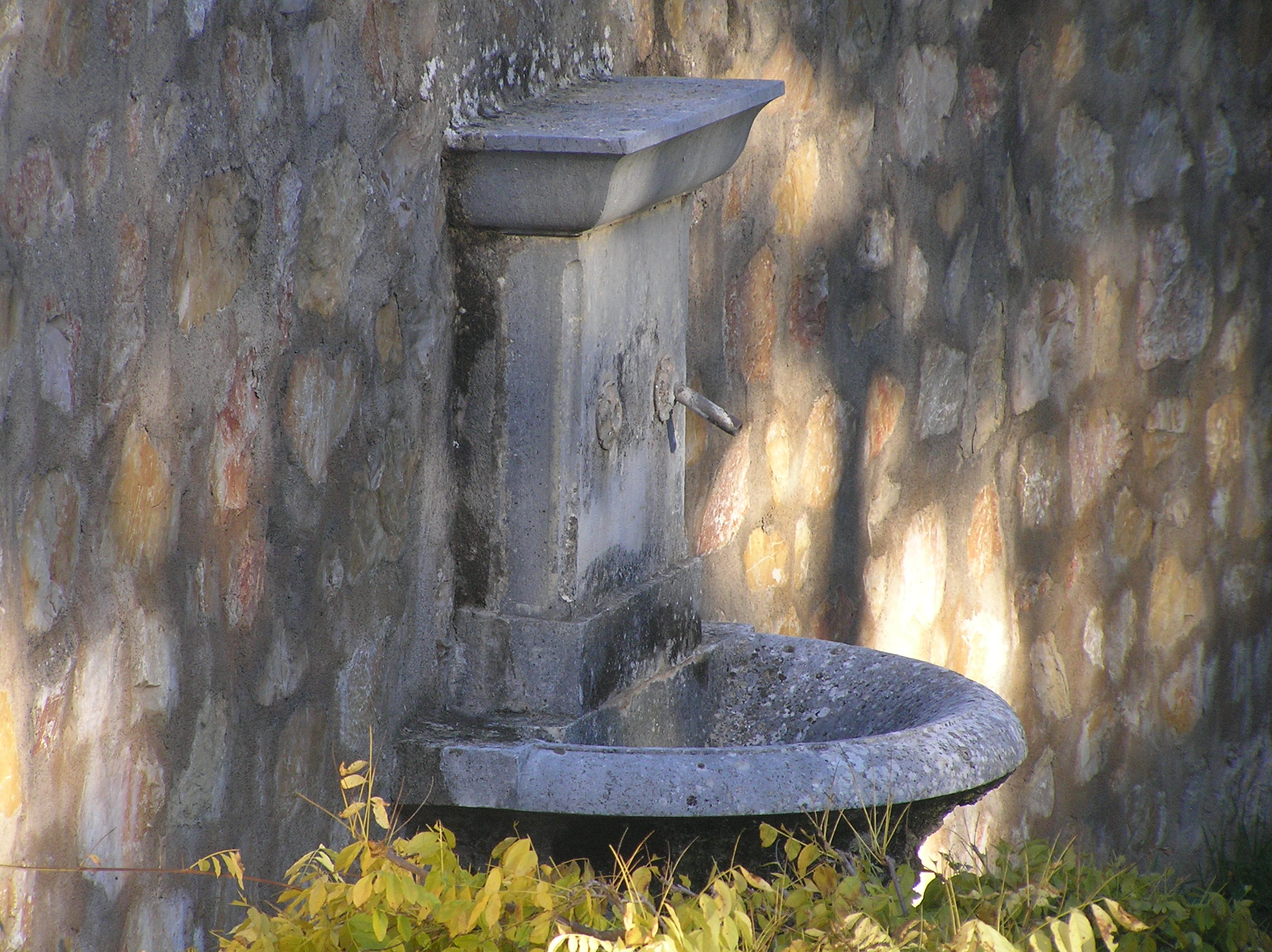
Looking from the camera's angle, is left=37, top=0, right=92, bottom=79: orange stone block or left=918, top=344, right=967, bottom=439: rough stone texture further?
left=918, top=344, right=967, bottom=439: rough stone texture

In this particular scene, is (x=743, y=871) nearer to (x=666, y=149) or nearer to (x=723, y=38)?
(x=666, y=149)

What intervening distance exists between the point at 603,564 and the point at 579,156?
Answer: 0.62 metres

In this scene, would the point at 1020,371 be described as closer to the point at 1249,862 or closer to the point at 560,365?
the point at 1249,862

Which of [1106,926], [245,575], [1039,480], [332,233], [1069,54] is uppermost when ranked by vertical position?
[1069,54]

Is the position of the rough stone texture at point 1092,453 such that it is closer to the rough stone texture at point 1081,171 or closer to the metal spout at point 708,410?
the rough stone texture at point 1081,171

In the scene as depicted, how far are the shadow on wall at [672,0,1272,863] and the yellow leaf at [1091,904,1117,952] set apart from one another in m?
1.27

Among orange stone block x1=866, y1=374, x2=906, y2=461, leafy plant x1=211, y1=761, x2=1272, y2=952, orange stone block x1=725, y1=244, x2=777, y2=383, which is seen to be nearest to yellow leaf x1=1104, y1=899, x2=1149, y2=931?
leafy plant x1=211, y1=761, x2=1272, y2=952

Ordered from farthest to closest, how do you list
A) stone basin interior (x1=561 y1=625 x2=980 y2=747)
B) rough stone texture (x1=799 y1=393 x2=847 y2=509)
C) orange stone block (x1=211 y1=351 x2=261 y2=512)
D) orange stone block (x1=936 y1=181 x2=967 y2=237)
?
1. orange stone block (x1=936 y1=181 x2=967 y2=237)
2. rough stone texture (x1=799 y1=393 x2=847 y2=509)
3. stone basin interior (x1=561 y1=625 x2=980 y2=747)
4. orange stone block (x1=211 y1=351 x2=261 y2=512)

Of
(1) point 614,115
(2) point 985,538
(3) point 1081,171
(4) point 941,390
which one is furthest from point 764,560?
(3) point 1081,171

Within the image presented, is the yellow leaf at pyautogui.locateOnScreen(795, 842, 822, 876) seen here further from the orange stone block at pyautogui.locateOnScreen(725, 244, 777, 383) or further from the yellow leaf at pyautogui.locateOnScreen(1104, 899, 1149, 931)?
the orange stone block at pyautogui.locateOnScreen(725, 244, 777, 383)

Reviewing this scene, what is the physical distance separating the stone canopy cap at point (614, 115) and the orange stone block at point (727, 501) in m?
0.82

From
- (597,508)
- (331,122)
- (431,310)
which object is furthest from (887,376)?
(331,122)

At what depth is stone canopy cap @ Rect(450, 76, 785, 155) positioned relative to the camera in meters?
2.07

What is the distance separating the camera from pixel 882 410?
350 centimetres
